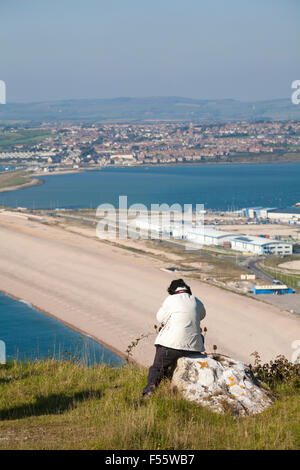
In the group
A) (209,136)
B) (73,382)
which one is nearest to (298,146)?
(209,136)

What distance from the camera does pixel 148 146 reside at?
10950cm

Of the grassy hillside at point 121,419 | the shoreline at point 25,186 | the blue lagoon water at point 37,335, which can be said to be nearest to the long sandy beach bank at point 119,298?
the blue lagoon water at point 37,335

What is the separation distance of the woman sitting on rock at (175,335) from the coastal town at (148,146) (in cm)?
7441

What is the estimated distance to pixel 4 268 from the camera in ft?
63.4

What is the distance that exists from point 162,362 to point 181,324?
0.24 metres

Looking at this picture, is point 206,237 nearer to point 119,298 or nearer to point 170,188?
point 119,298

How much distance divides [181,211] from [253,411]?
36.1m

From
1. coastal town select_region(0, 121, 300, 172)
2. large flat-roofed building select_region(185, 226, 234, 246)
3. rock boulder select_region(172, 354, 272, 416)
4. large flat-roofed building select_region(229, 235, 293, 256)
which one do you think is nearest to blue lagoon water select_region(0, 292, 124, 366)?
rock boulder select_region(172, 354, 272, 416)

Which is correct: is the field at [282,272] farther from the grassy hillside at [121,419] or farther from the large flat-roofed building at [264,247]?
the grassy hillside at [121,419]

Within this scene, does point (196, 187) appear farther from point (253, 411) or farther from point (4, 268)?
point (253, 411)

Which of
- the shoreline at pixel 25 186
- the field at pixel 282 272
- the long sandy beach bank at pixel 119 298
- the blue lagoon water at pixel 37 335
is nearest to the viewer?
the blue lagoon water at pixel 37 335

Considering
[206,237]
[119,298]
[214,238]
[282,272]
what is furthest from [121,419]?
[206,237]

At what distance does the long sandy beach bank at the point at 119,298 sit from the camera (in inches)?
480

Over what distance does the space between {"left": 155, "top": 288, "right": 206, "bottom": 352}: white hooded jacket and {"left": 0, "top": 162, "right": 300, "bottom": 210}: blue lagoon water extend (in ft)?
130
